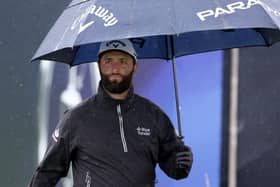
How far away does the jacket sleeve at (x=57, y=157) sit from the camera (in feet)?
12.0

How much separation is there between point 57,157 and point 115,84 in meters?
0.50

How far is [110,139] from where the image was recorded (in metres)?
3.65

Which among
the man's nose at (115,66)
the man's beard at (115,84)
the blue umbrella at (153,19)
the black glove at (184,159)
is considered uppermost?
the blue umbrella at (153,19)

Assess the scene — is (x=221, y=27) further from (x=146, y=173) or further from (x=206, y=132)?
Answer: (x=206, y=132)

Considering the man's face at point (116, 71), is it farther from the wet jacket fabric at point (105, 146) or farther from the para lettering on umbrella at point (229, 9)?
the para lettering on umbrella at point (229, 9)

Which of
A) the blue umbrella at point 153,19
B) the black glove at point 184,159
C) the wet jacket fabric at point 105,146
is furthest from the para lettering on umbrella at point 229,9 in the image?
the black glove at point 184,159

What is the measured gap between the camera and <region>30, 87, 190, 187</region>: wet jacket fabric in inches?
142

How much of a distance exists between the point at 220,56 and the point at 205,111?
458 mm

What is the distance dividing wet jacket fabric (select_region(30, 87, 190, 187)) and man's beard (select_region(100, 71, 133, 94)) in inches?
1.9

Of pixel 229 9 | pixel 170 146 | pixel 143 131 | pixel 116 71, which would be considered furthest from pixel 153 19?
pixel 170 146

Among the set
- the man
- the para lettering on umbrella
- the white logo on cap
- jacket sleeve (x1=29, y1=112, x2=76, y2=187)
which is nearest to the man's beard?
the man

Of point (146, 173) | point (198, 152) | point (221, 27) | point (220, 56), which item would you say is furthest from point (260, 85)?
point (221, 27)

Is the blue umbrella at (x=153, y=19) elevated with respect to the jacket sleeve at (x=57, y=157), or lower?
elevated

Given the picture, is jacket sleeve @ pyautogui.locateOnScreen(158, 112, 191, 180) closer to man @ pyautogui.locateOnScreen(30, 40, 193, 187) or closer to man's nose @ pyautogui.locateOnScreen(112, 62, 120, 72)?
man @ pyautogui.locateOnScreen(30, 40, 193, 187)
